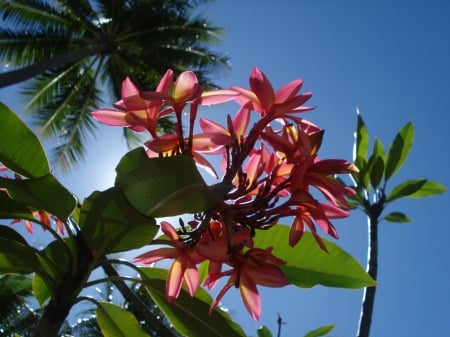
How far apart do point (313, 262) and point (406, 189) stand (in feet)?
10.1

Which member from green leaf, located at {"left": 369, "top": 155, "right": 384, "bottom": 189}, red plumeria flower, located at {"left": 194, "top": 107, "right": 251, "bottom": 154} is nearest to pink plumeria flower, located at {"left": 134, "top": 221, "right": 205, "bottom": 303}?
red plumeria flower, located at {"left": 194, "top": 107, "right": 251, "bottom": 154}

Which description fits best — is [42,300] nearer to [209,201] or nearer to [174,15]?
[209,201]

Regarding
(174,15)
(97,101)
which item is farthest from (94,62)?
(174,15)

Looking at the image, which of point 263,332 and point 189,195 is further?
point 263,332

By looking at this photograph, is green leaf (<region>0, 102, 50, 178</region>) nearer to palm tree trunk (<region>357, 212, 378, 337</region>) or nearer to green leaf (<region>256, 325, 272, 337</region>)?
green leaf (<region>256, 325, 272, 337</region>)

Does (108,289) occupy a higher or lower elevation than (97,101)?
lower

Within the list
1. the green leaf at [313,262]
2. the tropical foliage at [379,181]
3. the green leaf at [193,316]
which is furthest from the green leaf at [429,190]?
the green leaf at [193,316]

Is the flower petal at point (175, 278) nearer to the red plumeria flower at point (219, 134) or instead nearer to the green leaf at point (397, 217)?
the red plumeria flower at point (219, 134)

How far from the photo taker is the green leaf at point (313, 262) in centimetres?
129

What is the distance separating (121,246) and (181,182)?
0.74ft

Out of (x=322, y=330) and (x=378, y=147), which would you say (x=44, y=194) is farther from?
(x=378, y=147)

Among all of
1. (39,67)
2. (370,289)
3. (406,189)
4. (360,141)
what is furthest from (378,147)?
(39,67)

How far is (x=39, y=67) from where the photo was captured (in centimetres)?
820

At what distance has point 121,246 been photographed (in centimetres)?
104
